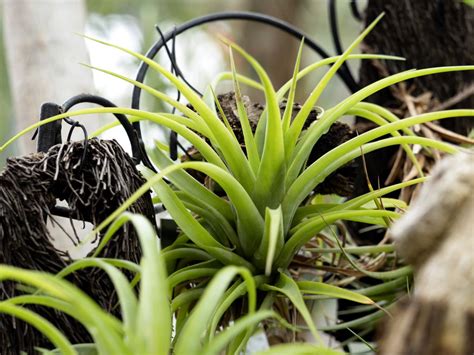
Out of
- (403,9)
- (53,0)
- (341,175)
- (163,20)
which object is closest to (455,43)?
(403,9)

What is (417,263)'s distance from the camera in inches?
12.3

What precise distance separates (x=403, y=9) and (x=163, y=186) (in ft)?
1.77

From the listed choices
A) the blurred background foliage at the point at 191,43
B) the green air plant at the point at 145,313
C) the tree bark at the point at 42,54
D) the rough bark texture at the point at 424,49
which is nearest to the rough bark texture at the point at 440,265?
the green air plant at the point at 145,313

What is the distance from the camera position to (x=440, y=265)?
0.29m

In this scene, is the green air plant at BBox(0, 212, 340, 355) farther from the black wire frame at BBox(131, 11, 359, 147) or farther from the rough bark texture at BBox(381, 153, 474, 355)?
the black wire frame at BBox(131, 11, 359, 147)

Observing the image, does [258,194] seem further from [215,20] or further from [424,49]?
[424,49]

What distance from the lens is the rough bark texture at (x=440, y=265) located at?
0.27m

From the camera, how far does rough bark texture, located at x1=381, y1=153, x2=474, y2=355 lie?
274 millimetres

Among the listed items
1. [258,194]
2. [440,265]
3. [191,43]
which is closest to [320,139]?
[258,194]

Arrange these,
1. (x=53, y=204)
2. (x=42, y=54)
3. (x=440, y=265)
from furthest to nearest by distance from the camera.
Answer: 1. (x=42, y=54)
2. (x=53, y=204)
3. (x=440, y=265)

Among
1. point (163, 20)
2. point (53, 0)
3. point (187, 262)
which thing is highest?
point (163, 20)

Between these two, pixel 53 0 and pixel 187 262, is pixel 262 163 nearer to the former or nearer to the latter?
pixel 187 262

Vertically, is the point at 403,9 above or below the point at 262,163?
above

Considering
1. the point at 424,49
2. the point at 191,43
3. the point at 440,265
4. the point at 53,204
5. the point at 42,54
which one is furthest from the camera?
the point at 191,43
